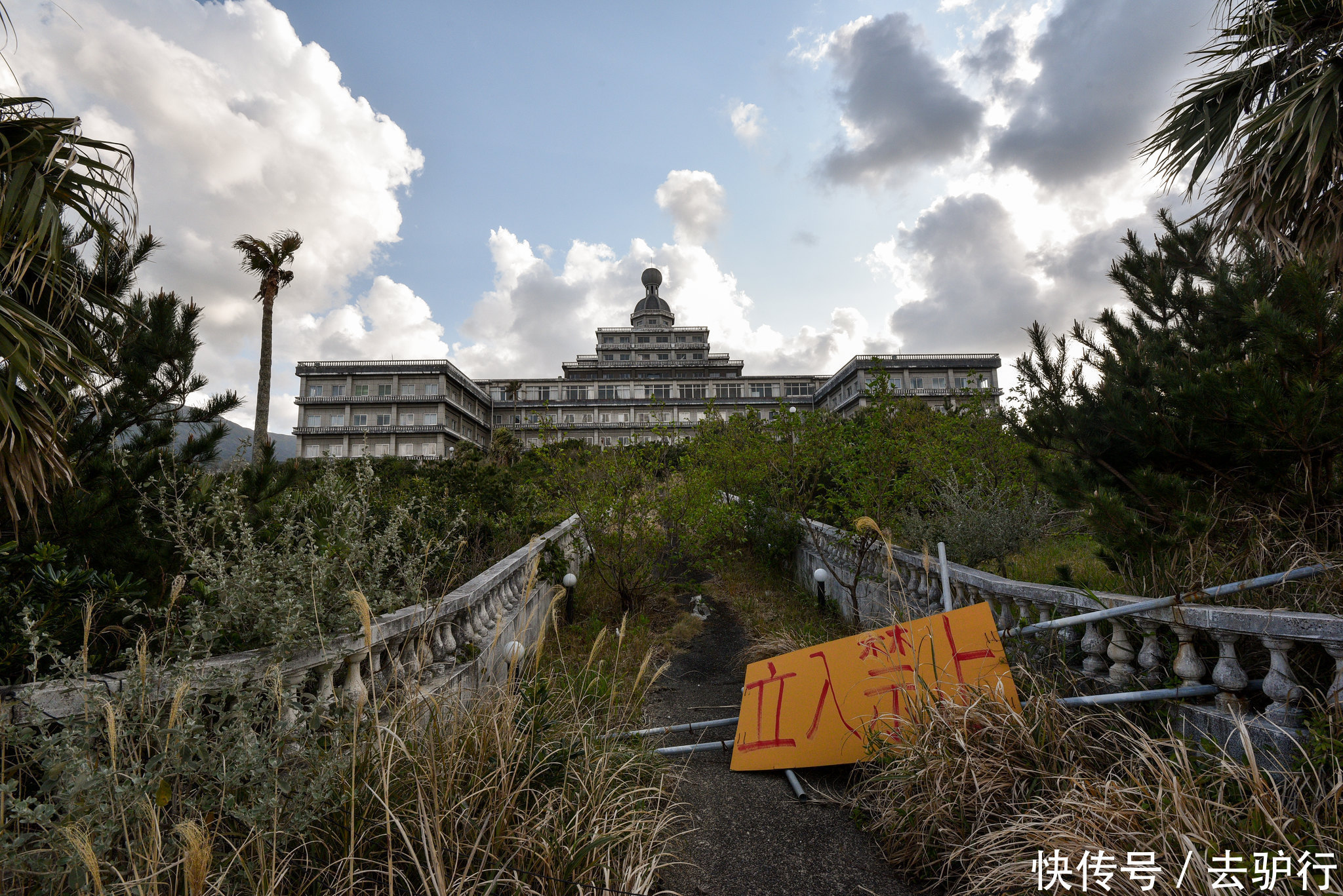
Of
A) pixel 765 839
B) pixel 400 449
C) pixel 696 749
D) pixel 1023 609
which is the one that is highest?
pixel 400 449

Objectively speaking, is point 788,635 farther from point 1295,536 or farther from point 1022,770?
point 1295,536

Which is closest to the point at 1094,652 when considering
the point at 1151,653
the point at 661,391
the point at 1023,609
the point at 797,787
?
the point at 1151,653

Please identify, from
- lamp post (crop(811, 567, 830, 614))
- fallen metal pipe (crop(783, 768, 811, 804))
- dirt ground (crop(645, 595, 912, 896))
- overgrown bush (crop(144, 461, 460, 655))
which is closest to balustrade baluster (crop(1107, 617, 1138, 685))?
dirt ground (crop(645, 595, 912, 896))

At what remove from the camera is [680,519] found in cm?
853

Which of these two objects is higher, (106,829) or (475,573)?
(475,573)

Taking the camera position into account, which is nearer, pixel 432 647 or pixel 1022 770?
pixel 1022 770

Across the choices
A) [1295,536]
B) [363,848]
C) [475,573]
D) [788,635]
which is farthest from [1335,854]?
[475,573]

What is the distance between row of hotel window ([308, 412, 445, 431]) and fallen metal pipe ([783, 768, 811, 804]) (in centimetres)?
5887

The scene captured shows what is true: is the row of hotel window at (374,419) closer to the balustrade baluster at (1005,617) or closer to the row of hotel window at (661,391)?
the row of hotel window at (661,391)

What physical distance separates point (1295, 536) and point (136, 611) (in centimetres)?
530

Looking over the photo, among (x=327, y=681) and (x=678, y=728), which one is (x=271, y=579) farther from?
(x=678, y=728)

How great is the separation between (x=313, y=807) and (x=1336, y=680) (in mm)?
3615

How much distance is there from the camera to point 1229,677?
7.55 feet

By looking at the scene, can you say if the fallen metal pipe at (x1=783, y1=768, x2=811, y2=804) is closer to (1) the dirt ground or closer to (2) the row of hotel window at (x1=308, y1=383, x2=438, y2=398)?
(1) the dirt ground
